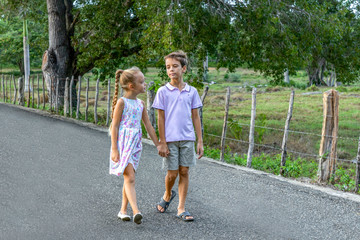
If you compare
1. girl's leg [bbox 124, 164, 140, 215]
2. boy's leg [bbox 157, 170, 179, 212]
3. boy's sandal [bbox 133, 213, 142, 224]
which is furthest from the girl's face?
boy's sandal [bbox 133, 213, 142, 224]

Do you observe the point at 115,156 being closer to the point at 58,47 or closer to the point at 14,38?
the point at 58,47

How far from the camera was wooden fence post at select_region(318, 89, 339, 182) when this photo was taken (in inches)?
269

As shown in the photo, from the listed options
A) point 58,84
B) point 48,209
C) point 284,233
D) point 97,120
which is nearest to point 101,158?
point 48,209

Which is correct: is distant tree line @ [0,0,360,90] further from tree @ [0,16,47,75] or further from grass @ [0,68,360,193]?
tree @ [0,16,47,75]

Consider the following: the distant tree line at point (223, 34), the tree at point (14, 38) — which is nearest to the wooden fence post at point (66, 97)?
the distant tree line at point (223, 34)

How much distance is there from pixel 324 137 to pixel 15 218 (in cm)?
461

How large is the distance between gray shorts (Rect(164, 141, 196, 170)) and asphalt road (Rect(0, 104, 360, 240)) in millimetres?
628

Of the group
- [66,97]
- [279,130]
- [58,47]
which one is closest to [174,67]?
[279,130]

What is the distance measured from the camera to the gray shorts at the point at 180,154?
4.52 m

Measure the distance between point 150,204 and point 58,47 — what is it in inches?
466

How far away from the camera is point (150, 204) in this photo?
5281mm

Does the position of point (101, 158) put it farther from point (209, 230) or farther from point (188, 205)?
point (209, 230)

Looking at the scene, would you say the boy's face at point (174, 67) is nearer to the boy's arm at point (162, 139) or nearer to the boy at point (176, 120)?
the boy at point (176, 120)

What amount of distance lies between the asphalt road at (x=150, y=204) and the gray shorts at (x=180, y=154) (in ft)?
2.06
